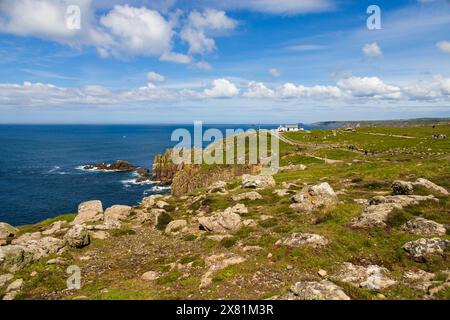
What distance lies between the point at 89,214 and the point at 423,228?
4288 centimetres

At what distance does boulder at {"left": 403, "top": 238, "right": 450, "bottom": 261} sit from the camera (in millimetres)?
21656

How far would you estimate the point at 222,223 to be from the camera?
33719 mm


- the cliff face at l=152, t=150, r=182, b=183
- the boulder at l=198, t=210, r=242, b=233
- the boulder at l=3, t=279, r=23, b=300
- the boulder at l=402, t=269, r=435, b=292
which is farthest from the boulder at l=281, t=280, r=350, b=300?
the cliff face at l=152, t=150, r=182, b=183

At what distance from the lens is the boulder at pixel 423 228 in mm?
24672

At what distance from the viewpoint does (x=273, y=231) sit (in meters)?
30.1

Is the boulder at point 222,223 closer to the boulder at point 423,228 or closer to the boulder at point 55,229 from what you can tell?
the boulder at point 423,228

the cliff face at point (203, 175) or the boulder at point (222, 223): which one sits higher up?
the boulder at point (222, 223)

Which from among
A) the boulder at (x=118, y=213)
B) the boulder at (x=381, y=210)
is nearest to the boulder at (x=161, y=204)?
the boulder at (x=118, y=213)

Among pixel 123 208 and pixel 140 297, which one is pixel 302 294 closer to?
pixel 140 297

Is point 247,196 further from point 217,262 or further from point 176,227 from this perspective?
point 217,262

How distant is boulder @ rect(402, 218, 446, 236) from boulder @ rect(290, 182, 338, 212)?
10.2m

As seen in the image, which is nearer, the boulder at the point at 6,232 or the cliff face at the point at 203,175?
the boulder at the point at 6,232

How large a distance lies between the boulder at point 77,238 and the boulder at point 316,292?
77.3 feet

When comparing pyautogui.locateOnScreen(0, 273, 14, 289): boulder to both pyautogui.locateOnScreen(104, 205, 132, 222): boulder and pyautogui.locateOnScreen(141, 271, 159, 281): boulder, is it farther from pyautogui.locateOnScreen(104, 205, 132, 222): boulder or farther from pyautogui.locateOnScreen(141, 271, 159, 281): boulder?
pyautogui.locateOnScreen(104, 205, 132, 222): boulder
